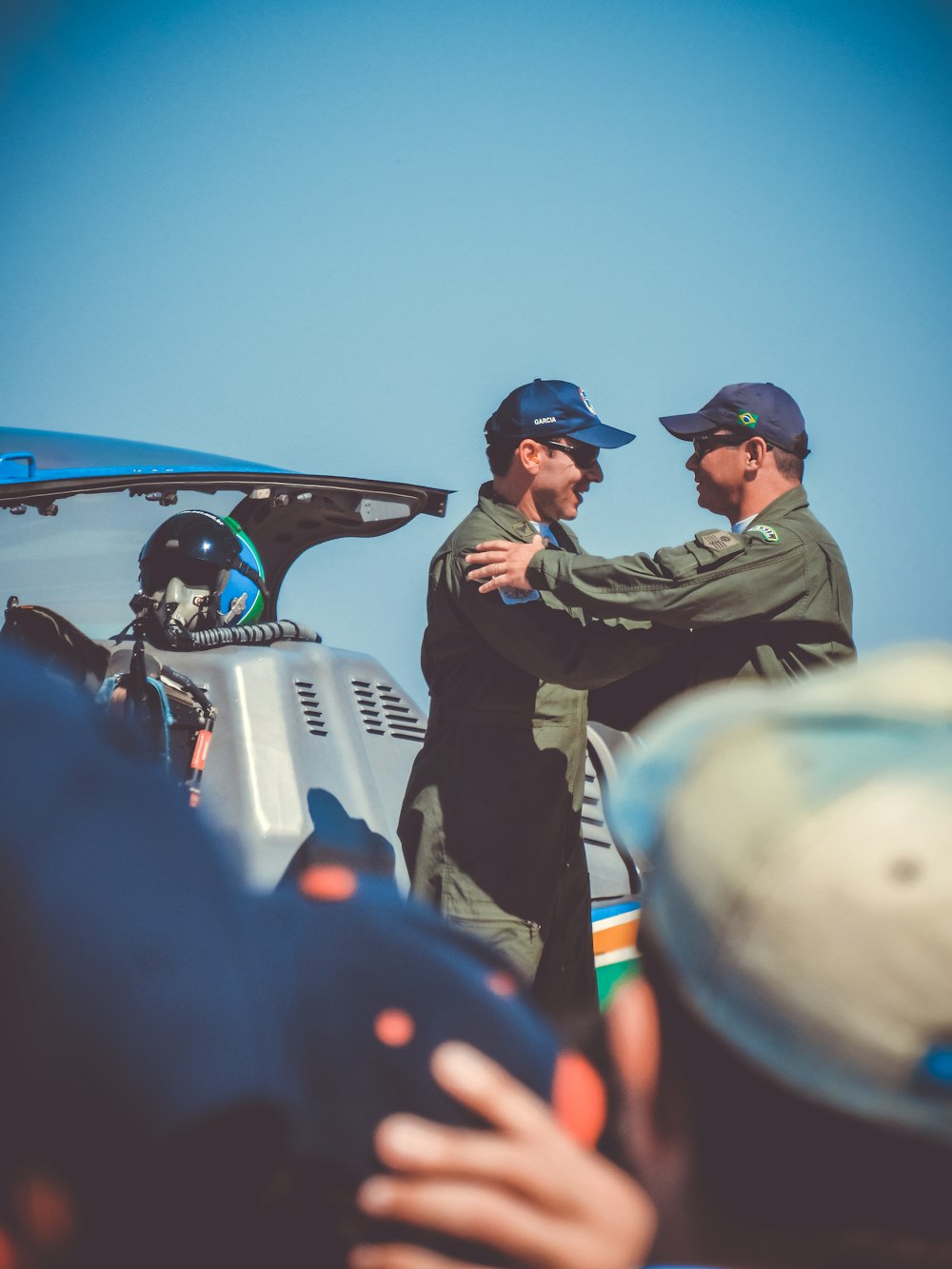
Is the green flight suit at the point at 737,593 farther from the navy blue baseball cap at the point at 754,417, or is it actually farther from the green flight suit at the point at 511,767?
the navy blue baseball cap at the point at 754,417

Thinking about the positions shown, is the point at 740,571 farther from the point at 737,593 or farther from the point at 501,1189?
the point at 501,1189

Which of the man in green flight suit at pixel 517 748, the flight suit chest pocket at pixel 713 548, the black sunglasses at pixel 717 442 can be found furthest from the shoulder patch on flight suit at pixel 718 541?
the black sunglasses at pixel 717 442

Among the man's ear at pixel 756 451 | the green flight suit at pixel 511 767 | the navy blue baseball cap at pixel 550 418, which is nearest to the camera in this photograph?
the green flight suit at pixel 511 767

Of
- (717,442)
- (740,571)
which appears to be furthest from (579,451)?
(740,571)

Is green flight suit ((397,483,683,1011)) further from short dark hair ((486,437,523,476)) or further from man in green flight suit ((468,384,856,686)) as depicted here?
short dark hair ((486,437,523,476))

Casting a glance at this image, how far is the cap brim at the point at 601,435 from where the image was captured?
3.42 metres

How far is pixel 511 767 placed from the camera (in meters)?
3.12

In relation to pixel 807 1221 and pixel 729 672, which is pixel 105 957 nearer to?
pixel 807 1221

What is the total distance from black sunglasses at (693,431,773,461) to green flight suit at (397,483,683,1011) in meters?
0.50

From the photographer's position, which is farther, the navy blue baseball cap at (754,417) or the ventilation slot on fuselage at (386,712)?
the ventilation slot on fuselage at (386,712)

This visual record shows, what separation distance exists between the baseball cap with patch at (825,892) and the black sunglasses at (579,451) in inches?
105

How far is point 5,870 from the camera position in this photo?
30.3 inches

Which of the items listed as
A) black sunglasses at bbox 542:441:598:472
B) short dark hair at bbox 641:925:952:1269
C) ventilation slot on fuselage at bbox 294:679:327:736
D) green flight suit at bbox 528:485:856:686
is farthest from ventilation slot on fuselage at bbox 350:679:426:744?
short dark hair at bbox 641:925:952:1269

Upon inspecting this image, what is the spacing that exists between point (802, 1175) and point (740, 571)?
226cm
